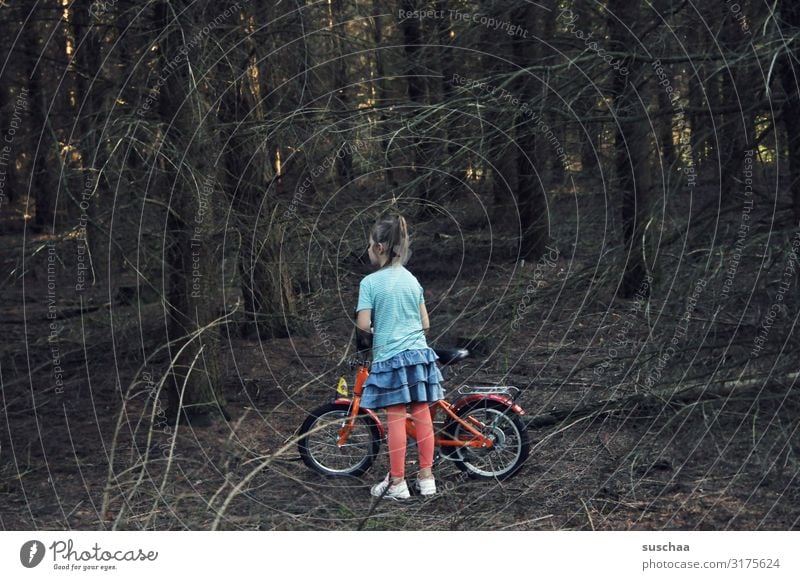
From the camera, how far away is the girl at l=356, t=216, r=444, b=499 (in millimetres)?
5770

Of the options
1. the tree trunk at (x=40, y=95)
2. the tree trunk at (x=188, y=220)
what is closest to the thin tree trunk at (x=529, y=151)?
the tree trunk at (x=188, y=220)

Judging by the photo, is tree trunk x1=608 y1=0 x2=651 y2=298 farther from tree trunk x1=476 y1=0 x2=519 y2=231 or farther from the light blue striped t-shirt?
the light blue striped t-shirt

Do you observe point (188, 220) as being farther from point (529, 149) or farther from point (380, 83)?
point (380, 83)

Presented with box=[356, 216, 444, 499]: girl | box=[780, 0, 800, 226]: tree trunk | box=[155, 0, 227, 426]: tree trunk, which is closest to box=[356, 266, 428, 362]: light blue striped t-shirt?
box=[356, 216, 444, 499]: girl

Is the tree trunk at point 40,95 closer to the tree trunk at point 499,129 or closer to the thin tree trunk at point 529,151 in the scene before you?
the tree trunk at point 499,129

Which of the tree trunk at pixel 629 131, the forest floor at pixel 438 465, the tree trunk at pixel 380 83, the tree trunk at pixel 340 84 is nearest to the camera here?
the forest floor at pixel 438 465

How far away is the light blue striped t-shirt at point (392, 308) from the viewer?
18.9 ft

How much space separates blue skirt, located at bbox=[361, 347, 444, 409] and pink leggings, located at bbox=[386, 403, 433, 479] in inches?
4.3

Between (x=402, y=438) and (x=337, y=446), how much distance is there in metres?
0.86

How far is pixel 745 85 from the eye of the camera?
663 centimetres

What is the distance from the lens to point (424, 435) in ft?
20.0

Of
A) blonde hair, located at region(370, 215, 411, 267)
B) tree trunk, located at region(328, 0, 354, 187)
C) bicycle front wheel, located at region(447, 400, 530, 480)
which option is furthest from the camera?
tree trunk, located at region(328, 0, 354, 187)

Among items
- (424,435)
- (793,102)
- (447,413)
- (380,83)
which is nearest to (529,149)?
(793,102)

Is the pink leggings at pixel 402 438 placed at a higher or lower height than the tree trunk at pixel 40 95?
lower
